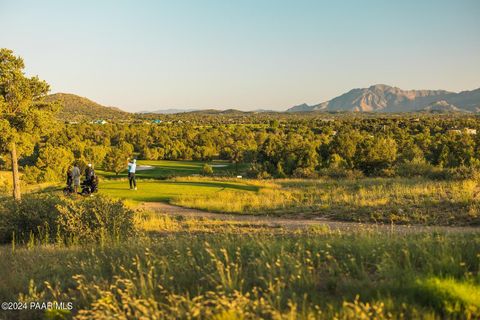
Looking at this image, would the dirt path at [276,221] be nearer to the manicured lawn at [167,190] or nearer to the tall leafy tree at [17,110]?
the manicured lawn at [167,190]

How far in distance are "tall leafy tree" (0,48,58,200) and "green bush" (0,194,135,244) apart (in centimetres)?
946

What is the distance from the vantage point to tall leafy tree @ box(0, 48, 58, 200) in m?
21.9

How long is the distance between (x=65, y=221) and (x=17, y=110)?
1307cm

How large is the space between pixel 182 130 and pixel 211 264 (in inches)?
4110

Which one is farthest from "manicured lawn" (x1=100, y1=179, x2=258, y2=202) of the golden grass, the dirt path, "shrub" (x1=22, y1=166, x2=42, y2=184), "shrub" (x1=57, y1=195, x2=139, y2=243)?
"shrub" (x1=22, y1=166, x2=42, y2=184)

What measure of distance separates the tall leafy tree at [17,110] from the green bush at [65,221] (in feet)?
31.0

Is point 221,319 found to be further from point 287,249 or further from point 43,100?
point 43,100

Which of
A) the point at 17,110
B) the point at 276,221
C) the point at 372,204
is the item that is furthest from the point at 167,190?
the point at 372,204

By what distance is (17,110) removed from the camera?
22.4 metres

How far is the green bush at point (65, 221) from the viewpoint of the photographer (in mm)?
11156

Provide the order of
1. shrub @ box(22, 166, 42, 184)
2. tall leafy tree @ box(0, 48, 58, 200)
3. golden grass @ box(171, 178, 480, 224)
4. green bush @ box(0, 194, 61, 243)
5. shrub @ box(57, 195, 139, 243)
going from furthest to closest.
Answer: shrub @ box(22, 166, 42, 184)
tall leafy tree @ box(0, 48, 58, 200)
golden grass @ box(171, 178, 480, 224)
green bush @ box(0, 194, 61, 243)
shrub @ box(57, 195, 139, 243)

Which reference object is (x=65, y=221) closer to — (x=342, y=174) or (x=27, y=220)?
(x=27, y=220)

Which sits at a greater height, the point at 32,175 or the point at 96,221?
the point at 96,221

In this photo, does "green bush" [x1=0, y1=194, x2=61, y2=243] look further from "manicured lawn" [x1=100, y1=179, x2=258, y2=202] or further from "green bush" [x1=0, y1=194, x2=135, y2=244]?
"manicured lawn" [x1=100, y1=179, x2=258, y2=202]
